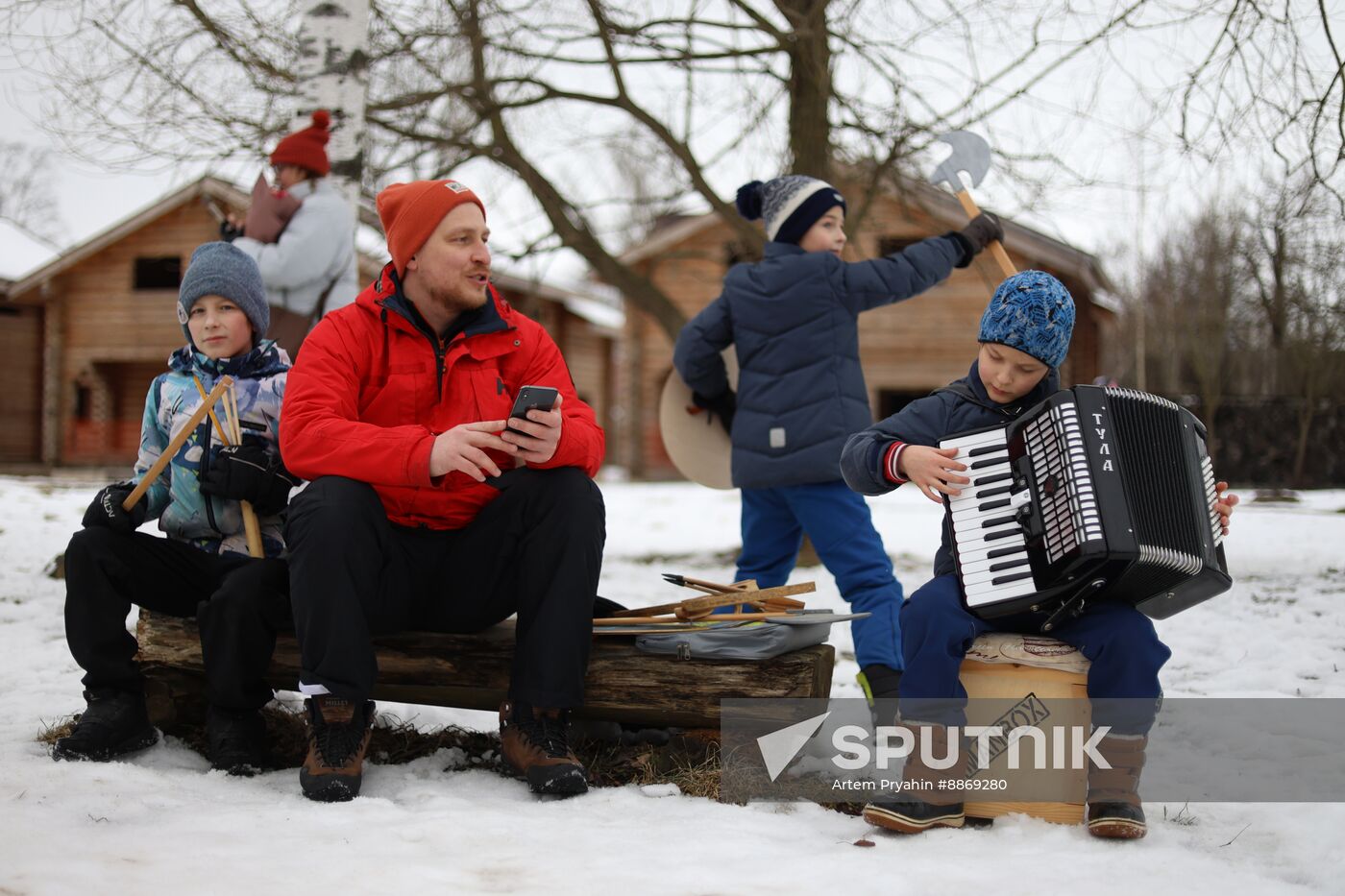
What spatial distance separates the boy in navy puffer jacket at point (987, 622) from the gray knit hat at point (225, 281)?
1.78 metres

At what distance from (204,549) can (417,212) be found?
3.60 feet

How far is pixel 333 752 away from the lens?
2.62 meters

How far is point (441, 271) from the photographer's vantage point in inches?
116

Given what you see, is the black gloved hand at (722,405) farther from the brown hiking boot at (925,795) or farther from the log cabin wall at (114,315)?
the log cabin wall at (114,315)

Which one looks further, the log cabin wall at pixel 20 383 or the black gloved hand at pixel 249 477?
the log cabin wall at pixel 20 383

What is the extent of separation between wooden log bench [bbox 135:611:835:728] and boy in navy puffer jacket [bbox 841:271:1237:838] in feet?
1.21

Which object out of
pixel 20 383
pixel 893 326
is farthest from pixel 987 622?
pixel 20 383

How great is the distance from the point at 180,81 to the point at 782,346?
4.48 m

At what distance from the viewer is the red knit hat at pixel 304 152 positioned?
14.9 feet

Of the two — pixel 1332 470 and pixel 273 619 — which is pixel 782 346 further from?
pixel 1332 470

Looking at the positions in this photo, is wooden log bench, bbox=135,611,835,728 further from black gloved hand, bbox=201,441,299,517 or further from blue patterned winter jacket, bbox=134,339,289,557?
black gloved hand, bbox=201,441,299,517

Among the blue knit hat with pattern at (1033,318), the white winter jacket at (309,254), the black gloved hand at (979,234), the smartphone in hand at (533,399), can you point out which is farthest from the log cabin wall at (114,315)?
the blue knit hat with pattern at (1033,318)

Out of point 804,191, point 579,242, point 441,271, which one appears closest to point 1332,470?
point 579,242

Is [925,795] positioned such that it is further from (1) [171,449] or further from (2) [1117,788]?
(1) [171,449]
